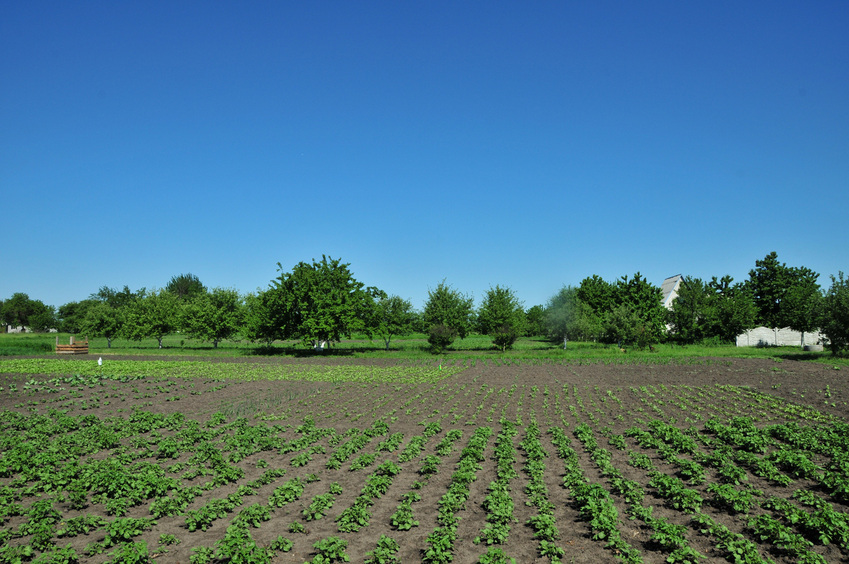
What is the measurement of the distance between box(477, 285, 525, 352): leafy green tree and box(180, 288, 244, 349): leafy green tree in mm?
24928

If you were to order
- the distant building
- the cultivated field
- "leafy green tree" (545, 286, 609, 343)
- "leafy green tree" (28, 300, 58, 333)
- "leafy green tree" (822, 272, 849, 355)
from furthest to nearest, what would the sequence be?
"leafy green tree" (28, 300, 58, 333)
"leafy green tree" (545, 286, 609, 343)
the distant building
"leafy green tree" (822, 272, 849, 355)
the cultivated field

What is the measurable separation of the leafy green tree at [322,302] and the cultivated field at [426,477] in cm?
2214

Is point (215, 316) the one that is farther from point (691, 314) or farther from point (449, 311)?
point (691, 314)

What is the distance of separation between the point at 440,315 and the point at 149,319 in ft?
111

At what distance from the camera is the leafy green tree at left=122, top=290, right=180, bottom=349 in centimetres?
5944

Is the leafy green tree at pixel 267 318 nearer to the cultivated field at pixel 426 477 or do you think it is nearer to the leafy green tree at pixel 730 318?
the cultivated field at pixel 426 477

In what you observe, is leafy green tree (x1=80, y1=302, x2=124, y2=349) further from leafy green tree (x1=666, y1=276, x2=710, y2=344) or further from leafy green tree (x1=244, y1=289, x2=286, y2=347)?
leafy green tree (x1=666, y1=276, x2=710, y2=344)

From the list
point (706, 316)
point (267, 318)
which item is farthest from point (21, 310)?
point (706, 316)

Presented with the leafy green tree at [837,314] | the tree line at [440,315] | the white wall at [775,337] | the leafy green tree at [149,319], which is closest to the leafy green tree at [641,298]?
the tree line at [440,315]

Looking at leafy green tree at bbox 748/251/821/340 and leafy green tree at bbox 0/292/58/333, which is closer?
leafy green tree at bbox 748/251/821/340

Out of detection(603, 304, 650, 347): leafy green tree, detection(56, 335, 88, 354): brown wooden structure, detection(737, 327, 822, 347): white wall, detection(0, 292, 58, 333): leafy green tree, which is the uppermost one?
detection(0, 292, 58, 333): leafy green tree

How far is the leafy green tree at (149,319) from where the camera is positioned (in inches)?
2340

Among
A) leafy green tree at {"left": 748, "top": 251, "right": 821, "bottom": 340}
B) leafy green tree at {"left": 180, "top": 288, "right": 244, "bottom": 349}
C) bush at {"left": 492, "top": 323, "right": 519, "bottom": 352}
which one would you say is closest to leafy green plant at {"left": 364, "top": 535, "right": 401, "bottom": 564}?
bush at {"left": 492, "top": 323, "right": 519, "bottom": 352}

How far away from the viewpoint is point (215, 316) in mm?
54094
